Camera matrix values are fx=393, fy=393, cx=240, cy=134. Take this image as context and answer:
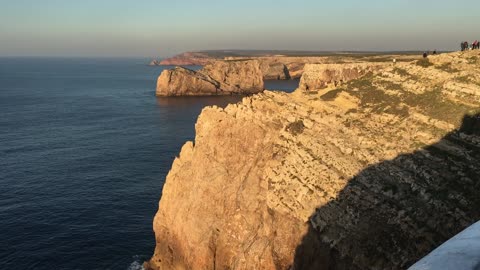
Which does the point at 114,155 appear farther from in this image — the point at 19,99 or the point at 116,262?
the point at 19,99

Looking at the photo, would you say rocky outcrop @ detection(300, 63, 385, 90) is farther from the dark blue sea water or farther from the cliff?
the cliff

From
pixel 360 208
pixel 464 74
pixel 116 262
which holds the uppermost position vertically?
pixel 464 74

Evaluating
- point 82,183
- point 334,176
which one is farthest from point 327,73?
point 334,176

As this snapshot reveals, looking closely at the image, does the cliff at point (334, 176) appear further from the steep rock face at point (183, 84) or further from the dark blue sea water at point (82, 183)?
the steep rock face at point (183, 84)

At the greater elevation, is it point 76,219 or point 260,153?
point 260,153

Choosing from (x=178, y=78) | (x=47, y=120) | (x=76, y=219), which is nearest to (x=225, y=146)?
(x=76, y=219)

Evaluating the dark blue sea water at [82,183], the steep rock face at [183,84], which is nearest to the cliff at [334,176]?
the dark blue sea water at [82,183]
